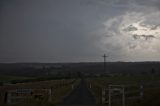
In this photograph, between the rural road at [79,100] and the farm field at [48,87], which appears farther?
the farm field at [48,87]

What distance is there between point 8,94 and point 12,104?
5.52 feet

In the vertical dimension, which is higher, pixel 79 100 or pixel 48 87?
pixel 79 100

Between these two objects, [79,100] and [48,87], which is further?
[48,87]

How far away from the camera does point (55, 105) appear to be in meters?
23.5

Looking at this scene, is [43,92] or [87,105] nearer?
[87,105]

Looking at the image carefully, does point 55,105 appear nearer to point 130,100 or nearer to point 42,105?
point 42,105

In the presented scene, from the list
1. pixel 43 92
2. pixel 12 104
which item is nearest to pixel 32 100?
pixel 43 92

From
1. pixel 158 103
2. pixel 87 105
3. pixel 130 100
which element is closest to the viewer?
pixel 158 103

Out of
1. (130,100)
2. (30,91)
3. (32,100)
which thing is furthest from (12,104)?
(130,100)

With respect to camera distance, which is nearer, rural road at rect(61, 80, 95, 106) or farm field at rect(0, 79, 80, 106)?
rural road at rect(61, 80, 95, 106)

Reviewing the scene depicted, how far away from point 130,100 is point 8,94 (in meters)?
7.51

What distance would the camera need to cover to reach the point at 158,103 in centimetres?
2161

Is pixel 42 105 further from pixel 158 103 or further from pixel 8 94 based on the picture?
pixel 158 103

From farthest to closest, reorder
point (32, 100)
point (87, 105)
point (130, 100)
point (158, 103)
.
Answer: point (32, 100) → point (130, 100) → point (87, 105) → point (158, 103)
